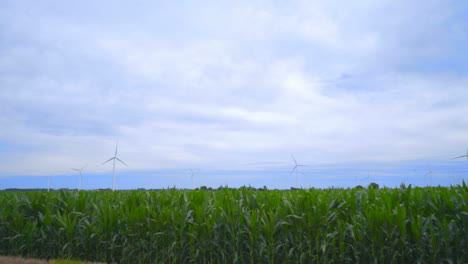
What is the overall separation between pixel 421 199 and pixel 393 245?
1738mm

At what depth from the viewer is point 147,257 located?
8.13m

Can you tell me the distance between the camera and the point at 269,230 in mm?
7137

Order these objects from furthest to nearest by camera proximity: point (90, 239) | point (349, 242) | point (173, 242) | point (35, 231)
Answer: point (35, 231) < point (90, 239) < point (173, 242) < point (349, 242)

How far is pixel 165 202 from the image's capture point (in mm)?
9102

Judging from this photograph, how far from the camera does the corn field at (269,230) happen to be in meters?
6.78

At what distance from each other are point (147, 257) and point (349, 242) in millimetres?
4699

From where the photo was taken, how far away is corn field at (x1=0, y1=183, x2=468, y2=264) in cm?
678

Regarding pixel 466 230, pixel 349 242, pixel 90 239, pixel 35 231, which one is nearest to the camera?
pixel 466 230

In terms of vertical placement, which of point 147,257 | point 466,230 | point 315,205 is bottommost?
point 147,257

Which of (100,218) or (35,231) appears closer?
(100,218)

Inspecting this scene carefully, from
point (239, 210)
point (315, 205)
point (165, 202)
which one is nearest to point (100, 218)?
point (165, 202)

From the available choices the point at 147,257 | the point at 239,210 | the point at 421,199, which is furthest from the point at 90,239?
the point at 421,199

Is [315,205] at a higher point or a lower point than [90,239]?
higher

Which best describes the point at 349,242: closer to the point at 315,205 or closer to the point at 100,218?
the point at 315,205
